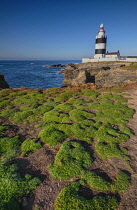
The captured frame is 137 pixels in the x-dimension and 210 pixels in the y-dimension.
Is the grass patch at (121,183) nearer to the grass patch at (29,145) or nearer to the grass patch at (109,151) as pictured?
the grass patch at (109,151)

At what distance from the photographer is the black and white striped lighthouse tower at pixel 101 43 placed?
92.1m

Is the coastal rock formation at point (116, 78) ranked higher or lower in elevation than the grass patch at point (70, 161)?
higher

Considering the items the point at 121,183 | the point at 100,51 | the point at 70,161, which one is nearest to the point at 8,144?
the point at 70,161

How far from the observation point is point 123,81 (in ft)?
82.8

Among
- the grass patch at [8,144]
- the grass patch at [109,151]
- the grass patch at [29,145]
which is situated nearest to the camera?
the grass patch at [109,151]

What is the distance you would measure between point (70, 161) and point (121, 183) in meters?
2.51

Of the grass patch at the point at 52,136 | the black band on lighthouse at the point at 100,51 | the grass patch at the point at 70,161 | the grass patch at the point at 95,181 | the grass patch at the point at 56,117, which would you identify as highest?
the black band on lighthouse at the point at 100,51

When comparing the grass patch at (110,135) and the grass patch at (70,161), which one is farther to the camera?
the grass patch at (110,135)

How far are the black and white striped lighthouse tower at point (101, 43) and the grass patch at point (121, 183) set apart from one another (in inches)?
3890

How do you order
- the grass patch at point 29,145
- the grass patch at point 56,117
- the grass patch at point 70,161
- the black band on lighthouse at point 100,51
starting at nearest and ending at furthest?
1. the grass patch at point 70,161
2. the grass patch at point 29,145
3. the grass patch at point 56,117
4. the black band on lighthouse at point 100,51

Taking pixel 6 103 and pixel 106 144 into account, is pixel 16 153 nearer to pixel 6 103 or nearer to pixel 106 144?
pixel 106 144

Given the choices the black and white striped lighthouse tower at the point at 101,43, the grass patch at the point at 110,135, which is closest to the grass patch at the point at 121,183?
the grass patch at the point at 110,135

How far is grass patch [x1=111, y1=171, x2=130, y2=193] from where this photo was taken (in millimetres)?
5318

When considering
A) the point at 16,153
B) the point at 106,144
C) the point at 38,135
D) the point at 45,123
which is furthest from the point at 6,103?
the point at 106,144
